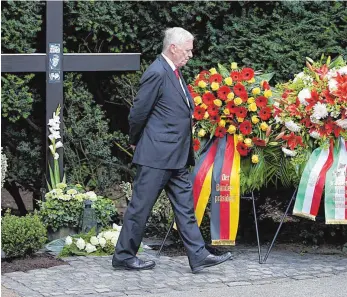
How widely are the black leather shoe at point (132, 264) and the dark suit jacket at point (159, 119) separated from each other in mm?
701

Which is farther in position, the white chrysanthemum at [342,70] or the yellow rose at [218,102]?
the yellow rose at [218,102]

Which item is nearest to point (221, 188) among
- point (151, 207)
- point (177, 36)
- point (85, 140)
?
point (151, 207)

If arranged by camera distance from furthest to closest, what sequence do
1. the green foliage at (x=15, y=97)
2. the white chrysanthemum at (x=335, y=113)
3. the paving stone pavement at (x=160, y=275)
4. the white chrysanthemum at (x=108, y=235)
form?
1. the green foliage at (x=15, y=97)
2. the white chrysanthemum at (x=108, y=235)
3. the white chrysanthemum at (x=335, y=113)
4. the paving stone pavement at (x=160, y=275)

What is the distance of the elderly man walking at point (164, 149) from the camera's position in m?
6.34

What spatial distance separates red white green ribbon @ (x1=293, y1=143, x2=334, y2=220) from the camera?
22.0 ft

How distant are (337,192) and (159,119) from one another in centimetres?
144

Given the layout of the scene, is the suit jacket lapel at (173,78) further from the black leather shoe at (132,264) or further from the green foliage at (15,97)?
the green foliage at (15,97)

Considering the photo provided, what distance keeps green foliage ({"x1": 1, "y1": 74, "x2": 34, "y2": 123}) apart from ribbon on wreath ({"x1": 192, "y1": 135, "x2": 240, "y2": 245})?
1885 millimetres

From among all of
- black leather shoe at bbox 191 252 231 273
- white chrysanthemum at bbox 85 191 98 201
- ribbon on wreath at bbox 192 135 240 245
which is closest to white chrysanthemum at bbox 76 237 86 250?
white chrysanthemum at bbox 85 191 98 201

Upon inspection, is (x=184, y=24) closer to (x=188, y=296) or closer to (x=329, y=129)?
(x=329, y=129)

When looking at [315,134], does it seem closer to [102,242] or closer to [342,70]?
[342,70]

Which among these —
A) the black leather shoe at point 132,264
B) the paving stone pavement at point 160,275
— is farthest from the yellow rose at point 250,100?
the black leather shoe at point 132,264

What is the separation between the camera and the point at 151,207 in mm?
6449

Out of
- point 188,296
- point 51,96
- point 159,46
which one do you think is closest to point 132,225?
point 188,296
